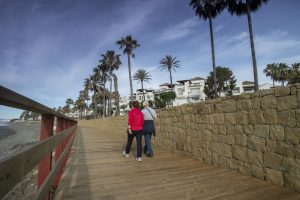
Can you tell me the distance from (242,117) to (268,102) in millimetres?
665

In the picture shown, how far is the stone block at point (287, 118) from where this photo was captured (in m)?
3.29

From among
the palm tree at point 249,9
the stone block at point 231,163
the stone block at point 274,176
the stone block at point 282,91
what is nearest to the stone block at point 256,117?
the stone block at point 282,91

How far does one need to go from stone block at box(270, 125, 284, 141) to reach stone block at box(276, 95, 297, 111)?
0.29 m

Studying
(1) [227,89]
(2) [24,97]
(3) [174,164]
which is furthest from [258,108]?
(1) [227,89]

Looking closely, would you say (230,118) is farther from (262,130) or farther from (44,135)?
(44,135)

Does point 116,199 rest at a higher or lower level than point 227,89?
lower

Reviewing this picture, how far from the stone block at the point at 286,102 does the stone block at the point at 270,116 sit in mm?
121

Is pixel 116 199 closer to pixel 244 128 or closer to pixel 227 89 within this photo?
pixel 244 128

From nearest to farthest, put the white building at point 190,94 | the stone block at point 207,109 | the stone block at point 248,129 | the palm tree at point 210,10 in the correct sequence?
the stone block at point 248,129 → the stone block at point 207,109 → the palm tree at point 210,10 → the white building at point 190,94

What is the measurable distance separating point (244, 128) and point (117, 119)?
12.0 meters

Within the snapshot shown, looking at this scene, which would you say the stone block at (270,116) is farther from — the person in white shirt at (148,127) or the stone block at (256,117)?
the person in white shirt at (148,127)

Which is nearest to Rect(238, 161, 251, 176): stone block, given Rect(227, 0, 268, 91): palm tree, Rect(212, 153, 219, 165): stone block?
Rect(212, 153, 219, 165): stone block

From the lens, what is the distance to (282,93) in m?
3.49

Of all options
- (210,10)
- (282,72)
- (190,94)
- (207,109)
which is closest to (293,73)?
(282,72)
